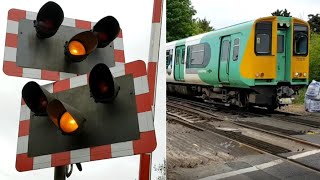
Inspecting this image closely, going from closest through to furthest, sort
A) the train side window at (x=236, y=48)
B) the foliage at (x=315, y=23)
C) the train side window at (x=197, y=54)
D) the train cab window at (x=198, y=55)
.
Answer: the train side window at (x=236, y=48) < the train cab window at (x=198, y=55) < the train side window at (x=197, y=54) < the foliage at (x=315, y=23)

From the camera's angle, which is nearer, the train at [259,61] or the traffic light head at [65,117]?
the traffic light head at [65,117]

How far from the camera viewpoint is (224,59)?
605 inches

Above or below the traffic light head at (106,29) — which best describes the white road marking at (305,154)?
below

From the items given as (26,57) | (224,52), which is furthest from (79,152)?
(224,52)

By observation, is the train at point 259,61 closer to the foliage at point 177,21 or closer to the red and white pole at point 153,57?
the red and white pole at point 153,57

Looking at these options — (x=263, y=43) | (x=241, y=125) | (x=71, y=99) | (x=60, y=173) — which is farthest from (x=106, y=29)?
(x=263, y=43)

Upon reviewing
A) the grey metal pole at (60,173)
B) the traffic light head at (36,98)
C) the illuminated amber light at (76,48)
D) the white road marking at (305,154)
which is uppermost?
the illuminated amber light at (76,48)

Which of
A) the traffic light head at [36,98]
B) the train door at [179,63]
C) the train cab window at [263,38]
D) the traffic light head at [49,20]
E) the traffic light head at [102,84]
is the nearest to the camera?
the traffic light head at [102,84]

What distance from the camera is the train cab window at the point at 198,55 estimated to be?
16.8m

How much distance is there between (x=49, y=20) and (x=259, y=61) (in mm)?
12179

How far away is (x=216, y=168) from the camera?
692cm

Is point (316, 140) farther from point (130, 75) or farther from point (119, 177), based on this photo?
point (130, 75)

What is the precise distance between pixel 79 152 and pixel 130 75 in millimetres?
480

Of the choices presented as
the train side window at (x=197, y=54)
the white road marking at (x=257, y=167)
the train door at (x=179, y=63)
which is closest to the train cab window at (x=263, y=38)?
the train side window at (x=197, y=54)
